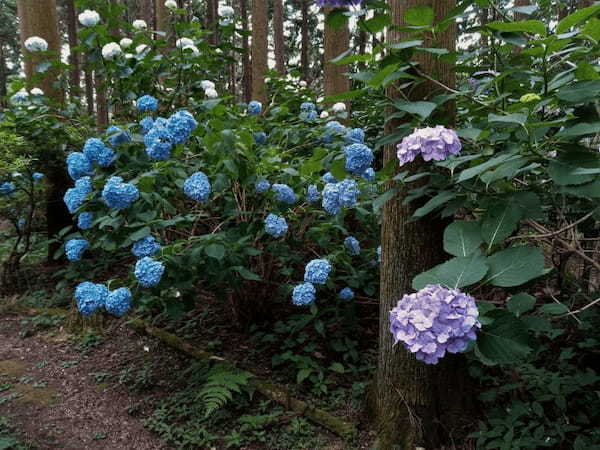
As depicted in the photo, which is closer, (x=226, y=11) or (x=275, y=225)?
(x=275, y=225)

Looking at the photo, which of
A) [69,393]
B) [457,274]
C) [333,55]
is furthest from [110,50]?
[333,55]

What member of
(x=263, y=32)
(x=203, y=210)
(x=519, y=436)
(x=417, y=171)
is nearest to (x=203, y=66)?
(x=203, y=210)

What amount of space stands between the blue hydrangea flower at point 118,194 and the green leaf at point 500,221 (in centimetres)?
157

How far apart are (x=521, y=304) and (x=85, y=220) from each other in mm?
2112

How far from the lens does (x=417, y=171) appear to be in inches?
66.8

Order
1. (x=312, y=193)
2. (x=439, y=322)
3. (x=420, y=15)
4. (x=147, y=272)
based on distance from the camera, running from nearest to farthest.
→ (x=439, y=322) → (x=420, y=15) → (x=147, y=272) → (x=312, y=193)

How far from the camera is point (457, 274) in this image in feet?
3.27

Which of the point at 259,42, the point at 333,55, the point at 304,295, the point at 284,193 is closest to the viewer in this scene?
the point at 304,295

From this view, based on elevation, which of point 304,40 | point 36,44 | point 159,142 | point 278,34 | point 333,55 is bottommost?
point 159,142

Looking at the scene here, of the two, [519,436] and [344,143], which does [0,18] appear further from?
[519,436]

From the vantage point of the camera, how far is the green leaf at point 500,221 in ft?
3.71

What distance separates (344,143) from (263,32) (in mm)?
6129

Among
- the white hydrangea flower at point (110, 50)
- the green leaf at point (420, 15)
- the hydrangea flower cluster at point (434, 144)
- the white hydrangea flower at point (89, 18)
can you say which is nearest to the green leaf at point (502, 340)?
the hydrangea flower cluster at point (434, 144)

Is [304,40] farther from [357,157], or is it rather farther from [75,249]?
[357,157]
